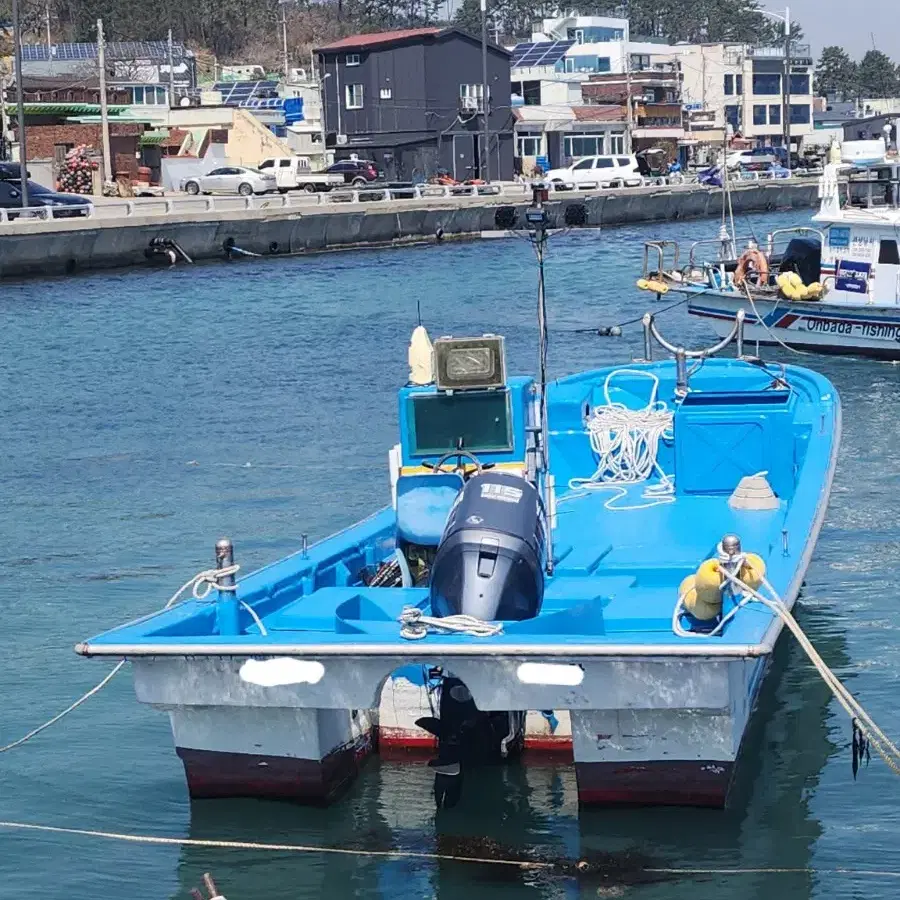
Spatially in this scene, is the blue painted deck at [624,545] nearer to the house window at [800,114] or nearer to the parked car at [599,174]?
the parked car at [599,174]

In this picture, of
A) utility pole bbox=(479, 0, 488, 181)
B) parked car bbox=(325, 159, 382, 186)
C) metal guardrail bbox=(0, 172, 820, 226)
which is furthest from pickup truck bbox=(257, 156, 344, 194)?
utility pole bbox=(479, 0, 488, 181)

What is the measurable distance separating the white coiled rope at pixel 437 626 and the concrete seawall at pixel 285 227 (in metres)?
29.7

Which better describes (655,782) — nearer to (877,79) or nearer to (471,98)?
(471,98)

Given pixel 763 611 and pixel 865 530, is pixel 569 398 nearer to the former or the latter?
pixel 865 530

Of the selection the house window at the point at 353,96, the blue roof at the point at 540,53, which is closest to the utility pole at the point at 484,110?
the house window at the point at 353,96

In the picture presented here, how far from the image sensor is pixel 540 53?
8806cm

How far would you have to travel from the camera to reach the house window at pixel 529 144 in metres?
79.2

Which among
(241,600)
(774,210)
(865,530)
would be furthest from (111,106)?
(241,600)

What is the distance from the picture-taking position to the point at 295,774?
8883mm

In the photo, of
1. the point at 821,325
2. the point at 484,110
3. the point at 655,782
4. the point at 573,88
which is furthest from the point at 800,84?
the point at 655,782

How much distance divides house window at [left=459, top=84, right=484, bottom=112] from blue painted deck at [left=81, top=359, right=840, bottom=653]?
183ft

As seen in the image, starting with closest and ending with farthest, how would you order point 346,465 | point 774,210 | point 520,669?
point 520,669
point 346,465
point 774,210

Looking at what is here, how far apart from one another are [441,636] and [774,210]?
6020 cm

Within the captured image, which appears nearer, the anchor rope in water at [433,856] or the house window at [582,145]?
the anchor rope in water at [433,856]
